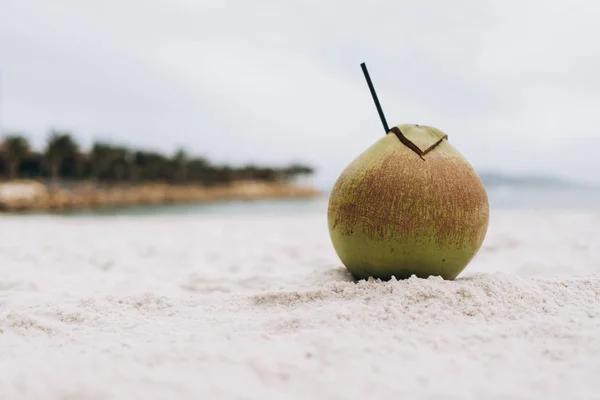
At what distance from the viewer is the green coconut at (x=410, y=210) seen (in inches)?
113

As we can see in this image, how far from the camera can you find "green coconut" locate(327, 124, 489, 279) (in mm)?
2879

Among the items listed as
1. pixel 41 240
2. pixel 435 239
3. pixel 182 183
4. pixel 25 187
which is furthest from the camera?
pixel 182 183

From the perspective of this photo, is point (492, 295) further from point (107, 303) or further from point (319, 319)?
point (107, 303)

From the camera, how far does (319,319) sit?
2424 mm

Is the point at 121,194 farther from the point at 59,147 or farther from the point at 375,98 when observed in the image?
the point at 375,98

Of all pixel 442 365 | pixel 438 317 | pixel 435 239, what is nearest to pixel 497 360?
pixel 442 365

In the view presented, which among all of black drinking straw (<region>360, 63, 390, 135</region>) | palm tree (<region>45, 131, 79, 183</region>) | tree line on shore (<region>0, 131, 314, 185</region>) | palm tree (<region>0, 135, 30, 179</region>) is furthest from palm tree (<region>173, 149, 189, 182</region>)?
black drinking straw (<region>360, 63, 390, 135</region>)

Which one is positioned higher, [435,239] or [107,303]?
[435,239]

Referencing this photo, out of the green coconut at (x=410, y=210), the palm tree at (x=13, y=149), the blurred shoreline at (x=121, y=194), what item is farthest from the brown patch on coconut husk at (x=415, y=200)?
the palm tree at (x=13, y=149)

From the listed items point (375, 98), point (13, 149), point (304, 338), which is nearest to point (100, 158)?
point (13, 149)

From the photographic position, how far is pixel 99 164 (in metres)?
44.5

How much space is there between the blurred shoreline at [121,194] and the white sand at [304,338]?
30.1 metres

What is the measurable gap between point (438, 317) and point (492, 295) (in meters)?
0.50

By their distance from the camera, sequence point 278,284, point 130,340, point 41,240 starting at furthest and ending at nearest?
point 41,240, point 278,284, point 130,340
